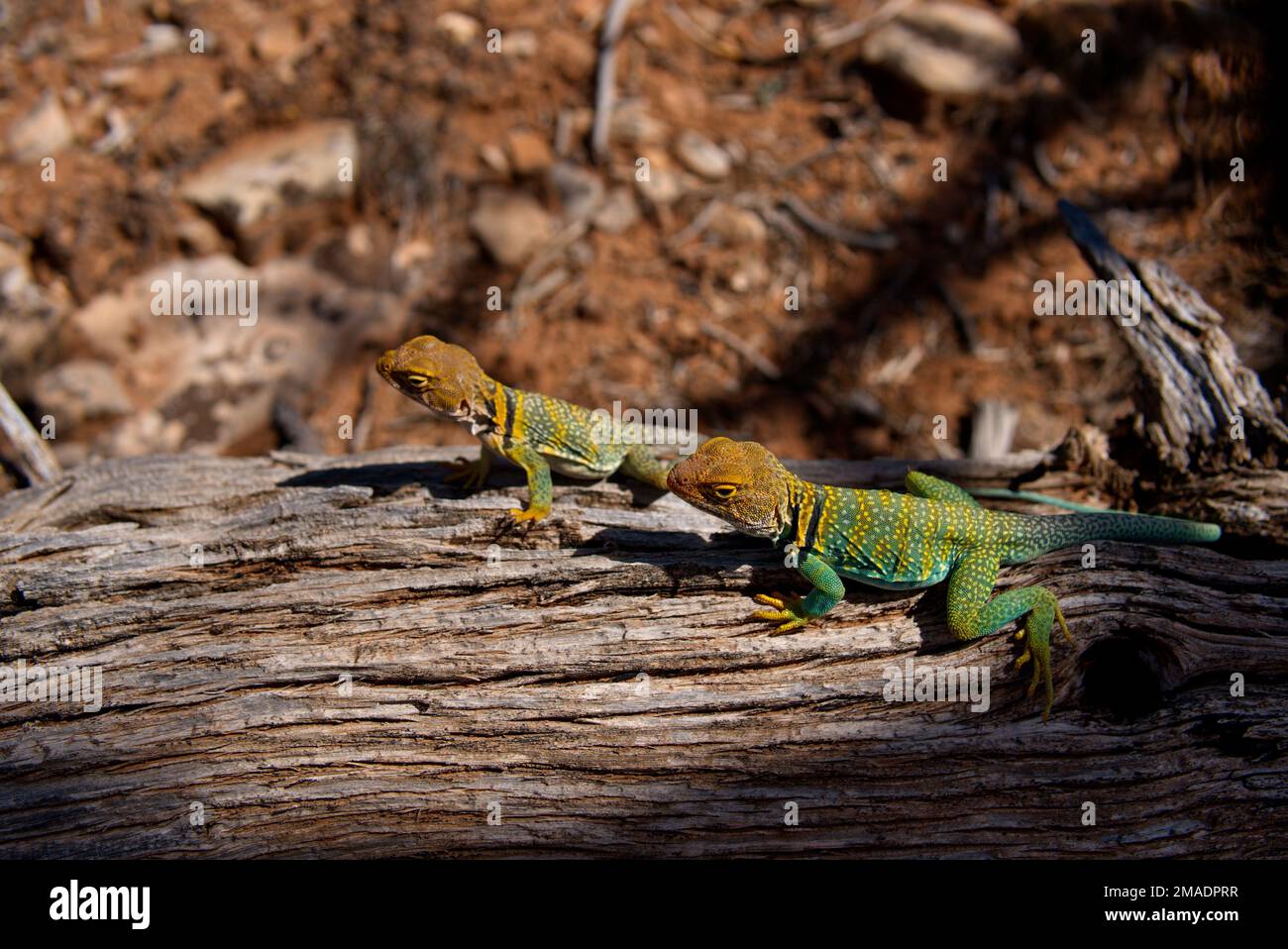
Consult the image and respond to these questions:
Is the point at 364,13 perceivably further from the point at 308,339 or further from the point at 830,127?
the point at 830,127

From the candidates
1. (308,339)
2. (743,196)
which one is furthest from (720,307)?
(308,339)

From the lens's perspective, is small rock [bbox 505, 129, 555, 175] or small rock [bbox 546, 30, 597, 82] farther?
small rock [bbox 546, 30, 597, 82]

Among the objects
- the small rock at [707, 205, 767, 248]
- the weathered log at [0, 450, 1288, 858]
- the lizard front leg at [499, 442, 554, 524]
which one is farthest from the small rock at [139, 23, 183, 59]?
the lizard front leg at [499, 442, 554, 524]

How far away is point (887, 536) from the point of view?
5055mm

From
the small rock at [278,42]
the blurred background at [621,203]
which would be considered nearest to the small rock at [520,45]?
the blurred background at [621,203]

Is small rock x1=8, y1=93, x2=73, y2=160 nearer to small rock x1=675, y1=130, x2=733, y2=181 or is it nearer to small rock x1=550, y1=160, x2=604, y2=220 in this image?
small rock x1=550, y1=160, x2=604, y2=220

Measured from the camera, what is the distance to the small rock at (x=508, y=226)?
10.6 m

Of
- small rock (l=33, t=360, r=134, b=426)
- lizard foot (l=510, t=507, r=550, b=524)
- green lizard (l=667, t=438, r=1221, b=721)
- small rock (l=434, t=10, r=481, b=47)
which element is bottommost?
green lizard (l=667, t=438, r=1221, b=721)

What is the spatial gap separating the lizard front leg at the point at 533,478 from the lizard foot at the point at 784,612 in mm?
1528

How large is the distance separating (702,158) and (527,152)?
7.30ft

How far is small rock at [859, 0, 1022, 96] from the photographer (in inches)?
429

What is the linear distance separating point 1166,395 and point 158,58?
40.1 feet

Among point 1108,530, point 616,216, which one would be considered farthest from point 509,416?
point 616,216

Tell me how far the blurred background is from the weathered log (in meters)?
4.23
